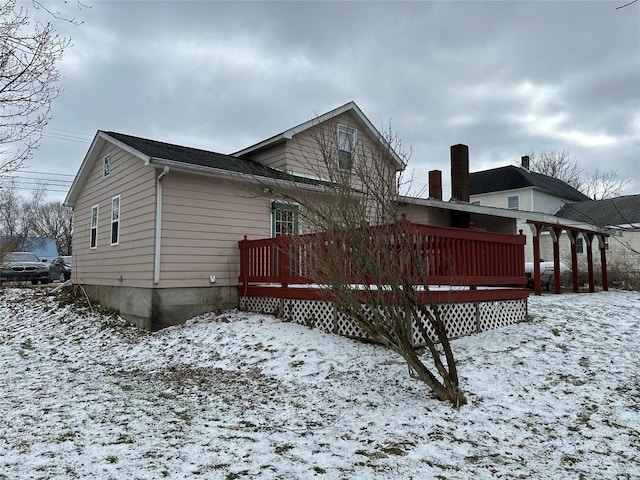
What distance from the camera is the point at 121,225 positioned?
36.7ft

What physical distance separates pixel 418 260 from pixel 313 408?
2038 millimetres

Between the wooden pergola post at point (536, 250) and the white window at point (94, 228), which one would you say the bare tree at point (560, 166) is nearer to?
the wooden pergola post at point (536, 250)

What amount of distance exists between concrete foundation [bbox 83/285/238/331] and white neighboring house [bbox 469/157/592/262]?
21678 millimetres

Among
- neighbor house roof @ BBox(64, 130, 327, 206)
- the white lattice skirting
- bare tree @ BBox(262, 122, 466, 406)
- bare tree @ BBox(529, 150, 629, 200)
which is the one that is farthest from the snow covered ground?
bare tree @ BBox(529, 150, 629, 200)

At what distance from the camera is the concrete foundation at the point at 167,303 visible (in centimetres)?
938

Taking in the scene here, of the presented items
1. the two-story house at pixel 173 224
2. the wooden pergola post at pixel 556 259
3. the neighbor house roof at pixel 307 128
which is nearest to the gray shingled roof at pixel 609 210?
the wooden pergola post at pixel 556 259

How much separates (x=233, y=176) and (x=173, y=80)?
6.60 metres

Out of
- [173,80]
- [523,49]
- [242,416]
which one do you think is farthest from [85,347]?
[523,49]

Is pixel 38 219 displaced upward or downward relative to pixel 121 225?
upward

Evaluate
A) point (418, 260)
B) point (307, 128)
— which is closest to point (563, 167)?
point (307, 128)

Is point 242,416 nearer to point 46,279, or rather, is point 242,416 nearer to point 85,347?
point 85,347

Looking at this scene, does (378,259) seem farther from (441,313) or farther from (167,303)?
(167,303)

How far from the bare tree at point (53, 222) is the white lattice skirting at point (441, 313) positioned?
59.1 meters

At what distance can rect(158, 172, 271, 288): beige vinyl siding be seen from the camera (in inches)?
380
